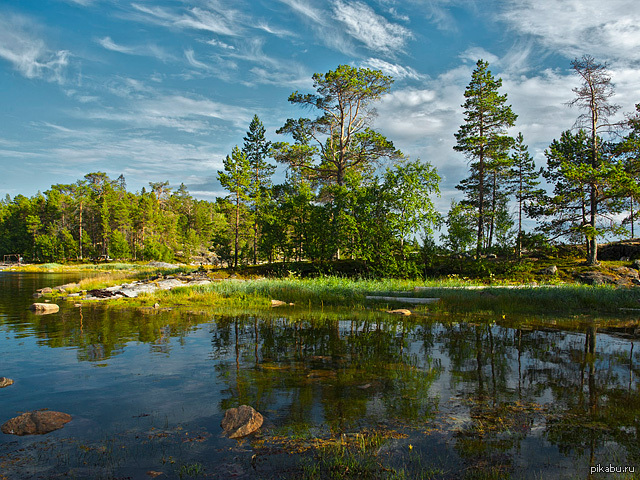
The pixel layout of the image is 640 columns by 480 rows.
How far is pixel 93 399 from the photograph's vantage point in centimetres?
632

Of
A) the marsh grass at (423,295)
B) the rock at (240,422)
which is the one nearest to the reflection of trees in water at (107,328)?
the marsh grass at (423,295)

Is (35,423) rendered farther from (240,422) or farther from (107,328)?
(107,328)

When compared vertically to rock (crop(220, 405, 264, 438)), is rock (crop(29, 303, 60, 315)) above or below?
below

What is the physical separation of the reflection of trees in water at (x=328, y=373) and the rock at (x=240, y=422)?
1.44 ft

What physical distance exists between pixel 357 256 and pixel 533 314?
1381cm

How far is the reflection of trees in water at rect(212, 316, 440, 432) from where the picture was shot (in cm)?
566

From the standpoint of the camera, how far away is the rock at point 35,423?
5.08m

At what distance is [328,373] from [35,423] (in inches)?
188

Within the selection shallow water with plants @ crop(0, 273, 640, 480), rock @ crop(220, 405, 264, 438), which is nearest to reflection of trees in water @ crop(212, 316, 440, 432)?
shallow water with plants @ crop(0, 273, 640, 480)

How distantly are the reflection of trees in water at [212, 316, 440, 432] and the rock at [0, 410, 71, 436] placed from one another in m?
2.36

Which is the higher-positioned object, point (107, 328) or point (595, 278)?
point (595, 278)

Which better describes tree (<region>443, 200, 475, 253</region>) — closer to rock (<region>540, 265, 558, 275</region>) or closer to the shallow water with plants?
rock (<region>540, 265, 558, 275</region>)

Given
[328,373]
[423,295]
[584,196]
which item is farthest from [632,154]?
[328,373]

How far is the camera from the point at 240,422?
16.8 ft
